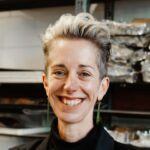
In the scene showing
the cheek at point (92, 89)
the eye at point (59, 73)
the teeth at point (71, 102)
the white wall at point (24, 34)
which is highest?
the eye at point (59, 73)

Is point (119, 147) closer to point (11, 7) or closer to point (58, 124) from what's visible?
point (58, 124)

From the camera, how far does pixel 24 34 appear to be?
2.29 meters

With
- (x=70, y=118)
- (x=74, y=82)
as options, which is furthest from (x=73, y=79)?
(x=70, y=118)

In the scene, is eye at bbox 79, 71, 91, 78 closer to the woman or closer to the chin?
the woman

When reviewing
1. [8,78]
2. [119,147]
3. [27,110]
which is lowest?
[27,110]

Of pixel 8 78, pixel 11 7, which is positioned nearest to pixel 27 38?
pixel 11 7

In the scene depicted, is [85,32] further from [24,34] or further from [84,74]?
[24,34]

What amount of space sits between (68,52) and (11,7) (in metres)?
1.44

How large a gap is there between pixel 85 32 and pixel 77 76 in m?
0.13

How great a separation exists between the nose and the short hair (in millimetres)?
88

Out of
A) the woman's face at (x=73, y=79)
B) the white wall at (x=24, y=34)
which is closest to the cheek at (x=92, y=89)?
the woman's face at (x=73, y=79)

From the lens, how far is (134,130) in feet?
5.50

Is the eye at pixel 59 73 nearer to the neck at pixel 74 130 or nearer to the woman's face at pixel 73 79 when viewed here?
the woman's face at pixel 73 79

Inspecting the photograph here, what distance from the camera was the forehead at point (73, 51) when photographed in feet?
2.99
